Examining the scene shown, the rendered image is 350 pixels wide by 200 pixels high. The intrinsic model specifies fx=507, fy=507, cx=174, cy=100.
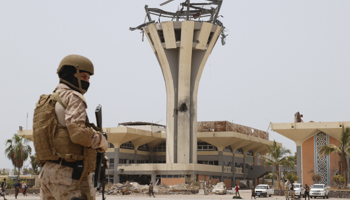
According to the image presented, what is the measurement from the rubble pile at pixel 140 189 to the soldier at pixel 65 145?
47.9m

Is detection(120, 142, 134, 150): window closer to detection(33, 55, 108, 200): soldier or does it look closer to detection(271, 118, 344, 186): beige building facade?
detection(271, 118, 344, 186): beige building facade

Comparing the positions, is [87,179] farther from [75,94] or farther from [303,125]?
[303,125]

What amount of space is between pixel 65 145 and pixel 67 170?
27cm

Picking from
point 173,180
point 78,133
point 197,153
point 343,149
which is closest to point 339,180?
point 343,149

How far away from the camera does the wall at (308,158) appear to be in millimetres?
58062

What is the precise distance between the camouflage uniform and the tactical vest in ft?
0.35

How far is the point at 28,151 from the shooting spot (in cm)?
6700

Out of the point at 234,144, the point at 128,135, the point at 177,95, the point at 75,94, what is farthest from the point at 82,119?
the point at 234,144

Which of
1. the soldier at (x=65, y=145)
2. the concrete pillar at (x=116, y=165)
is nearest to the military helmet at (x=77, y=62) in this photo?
the soldier at (x=65, y=145)

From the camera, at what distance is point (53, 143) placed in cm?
525

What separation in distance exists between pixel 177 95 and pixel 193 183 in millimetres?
13719

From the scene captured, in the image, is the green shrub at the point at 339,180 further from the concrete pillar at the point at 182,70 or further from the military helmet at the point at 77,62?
the military helmet at the point at 77,62

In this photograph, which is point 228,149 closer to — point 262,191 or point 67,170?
point 262,191

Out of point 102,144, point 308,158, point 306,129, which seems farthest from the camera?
point 308,158
